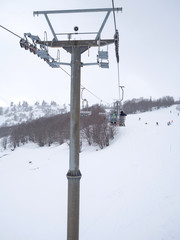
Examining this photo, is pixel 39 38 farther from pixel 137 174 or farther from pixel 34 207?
pixel 137 174

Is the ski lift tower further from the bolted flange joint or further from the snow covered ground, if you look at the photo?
the snow covered ground

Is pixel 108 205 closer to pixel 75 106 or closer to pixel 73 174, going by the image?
pixel 73 174

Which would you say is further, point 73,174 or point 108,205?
point 108,205

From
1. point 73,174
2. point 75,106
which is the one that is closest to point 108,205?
point 73,174

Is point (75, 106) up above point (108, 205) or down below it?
above

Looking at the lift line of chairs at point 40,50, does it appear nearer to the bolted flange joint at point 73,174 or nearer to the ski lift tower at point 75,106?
the ski lift tower at point 75,106

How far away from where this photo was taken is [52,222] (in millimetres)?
12094

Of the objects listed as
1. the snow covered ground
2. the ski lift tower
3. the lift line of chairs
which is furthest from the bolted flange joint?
the snow covered ground

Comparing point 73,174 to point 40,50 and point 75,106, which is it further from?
point 40,50

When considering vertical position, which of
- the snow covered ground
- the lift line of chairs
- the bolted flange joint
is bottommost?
the snow covered ground

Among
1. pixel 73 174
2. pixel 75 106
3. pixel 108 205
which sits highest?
pixel 75 106

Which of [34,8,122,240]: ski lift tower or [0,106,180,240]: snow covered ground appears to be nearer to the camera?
[34,8,122,240]: ski lift tower

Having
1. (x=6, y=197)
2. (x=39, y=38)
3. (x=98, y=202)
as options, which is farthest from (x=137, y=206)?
(x=6, y=197)

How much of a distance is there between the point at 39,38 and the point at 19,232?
37.9 ft
